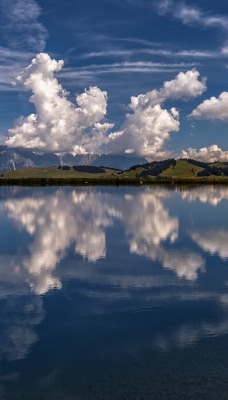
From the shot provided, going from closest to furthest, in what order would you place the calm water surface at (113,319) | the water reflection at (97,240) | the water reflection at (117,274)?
the calm water surface at (113,319) < the water reflection at (117,274) < the water reflection at (97,240)

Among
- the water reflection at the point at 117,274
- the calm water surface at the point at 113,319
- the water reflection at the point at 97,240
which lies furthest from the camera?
the water reflection at the point at 97,240

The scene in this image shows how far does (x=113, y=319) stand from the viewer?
3250cm

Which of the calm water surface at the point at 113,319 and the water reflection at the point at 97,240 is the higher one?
the water reflection at the point at 97,240

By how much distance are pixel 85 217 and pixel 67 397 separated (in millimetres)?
84439

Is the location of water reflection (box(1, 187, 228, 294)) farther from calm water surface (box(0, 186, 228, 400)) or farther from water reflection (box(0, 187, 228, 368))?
calm water surface (box(0, 186, 228, 400))

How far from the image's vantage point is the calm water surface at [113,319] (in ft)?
74.5

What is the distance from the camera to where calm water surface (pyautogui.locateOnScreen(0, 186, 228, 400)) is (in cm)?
2270

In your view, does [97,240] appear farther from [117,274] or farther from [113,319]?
[113,319]

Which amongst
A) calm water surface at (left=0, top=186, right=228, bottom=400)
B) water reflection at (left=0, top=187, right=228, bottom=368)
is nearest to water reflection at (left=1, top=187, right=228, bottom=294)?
water reflection at (left=0, top=187, right=228, bottom=368)

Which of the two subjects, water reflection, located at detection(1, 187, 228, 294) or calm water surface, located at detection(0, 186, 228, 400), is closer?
calm water surface, located at detection(0, 186, 228, 400)

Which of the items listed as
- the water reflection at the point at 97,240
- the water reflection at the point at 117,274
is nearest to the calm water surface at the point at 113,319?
the water reflection at the point at 117,274

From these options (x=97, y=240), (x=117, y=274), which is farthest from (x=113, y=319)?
(x=97, y=240)

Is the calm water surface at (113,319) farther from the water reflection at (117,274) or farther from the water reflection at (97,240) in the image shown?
the water reflection at (97,240)

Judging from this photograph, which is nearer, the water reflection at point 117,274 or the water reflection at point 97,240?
the water reflection at point 117,274
